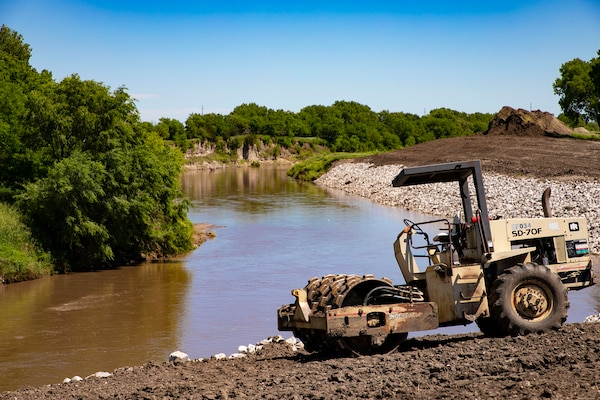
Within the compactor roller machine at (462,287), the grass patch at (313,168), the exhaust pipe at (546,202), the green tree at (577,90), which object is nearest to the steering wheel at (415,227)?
the compactor roller machine at (462,287)

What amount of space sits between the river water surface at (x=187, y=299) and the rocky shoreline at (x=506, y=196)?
Answer: 416 centimetres

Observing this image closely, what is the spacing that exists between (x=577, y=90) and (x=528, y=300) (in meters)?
85.7

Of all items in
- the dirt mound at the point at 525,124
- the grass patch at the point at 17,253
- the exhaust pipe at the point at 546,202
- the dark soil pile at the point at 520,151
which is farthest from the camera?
the dirt mound at the point at 525,124

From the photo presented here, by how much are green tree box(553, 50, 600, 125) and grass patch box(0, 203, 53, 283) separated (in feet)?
243

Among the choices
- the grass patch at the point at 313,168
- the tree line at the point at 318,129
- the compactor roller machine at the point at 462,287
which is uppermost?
the tree line at the point at 318,129

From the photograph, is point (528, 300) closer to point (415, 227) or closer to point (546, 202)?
point (546, 202)

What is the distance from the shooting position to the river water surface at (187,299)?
58.4 feet

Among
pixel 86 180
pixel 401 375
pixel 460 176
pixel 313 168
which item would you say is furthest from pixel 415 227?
pixel 313 168

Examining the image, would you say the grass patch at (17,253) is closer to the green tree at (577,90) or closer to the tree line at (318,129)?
the green tree at (577,90)

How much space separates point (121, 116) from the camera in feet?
110

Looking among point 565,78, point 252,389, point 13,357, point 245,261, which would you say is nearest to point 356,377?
point 252,389

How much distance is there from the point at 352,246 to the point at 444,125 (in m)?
132

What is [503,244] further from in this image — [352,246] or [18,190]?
[18,190]

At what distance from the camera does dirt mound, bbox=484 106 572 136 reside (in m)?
74.2
